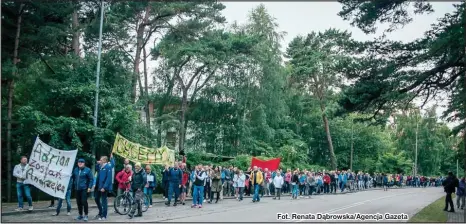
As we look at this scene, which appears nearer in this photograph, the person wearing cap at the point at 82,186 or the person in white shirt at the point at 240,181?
the person wearing cap at the point at 82,186

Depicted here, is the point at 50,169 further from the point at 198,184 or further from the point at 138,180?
the point at 198,184

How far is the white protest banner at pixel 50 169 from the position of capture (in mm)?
16297

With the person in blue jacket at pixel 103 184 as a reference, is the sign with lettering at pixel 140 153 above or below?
above

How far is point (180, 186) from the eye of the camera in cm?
2166

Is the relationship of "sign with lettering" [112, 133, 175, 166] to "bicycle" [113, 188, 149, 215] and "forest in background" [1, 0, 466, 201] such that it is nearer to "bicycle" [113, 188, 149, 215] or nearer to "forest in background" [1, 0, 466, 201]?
"forest in background" [1, 0, 466, 201]

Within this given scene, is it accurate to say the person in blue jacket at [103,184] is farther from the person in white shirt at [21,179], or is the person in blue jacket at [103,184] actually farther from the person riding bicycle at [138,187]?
the person in white shirt at [21,179]

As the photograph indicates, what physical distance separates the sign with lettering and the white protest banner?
502 centimetres

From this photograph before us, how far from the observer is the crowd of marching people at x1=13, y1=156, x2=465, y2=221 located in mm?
15125

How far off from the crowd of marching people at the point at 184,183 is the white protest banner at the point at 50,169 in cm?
28

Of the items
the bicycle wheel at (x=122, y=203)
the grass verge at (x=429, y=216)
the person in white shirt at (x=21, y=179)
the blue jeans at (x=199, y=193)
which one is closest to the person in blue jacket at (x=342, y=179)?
the grass verge at (x=429, y=216)

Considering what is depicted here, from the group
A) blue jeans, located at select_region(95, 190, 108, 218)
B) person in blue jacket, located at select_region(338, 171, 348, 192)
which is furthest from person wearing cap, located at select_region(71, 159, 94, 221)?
person in blue jacket, located at select_region(338, 171, 348, 192)

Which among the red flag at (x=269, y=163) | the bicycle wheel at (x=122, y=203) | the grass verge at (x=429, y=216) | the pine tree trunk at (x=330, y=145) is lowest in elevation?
the grass verge at (x=429, y=216)

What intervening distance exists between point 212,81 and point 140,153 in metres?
17.4

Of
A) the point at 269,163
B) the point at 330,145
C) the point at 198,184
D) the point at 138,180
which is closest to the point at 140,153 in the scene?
the point at 198,184
